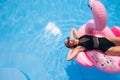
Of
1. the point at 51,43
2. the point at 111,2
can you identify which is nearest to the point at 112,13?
the point at 111,2

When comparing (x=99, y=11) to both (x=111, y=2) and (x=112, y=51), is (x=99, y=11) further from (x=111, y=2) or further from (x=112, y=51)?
(x=111, y=2)

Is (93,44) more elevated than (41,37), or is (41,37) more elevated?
(41,37)

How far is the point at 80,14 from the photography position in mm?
2891

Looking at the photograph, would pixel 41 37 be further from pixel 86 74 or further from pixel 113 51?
pixel 113 51

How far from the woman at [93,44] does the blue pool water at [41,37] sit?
36cm

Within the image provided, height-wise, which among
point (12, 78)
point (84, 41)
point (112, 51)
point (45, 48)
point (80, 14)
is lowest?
point (112, 51)

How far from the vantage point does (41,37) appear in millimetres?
2701

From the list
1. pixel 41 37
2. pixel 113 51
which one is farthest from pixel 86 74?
pixel 41 37

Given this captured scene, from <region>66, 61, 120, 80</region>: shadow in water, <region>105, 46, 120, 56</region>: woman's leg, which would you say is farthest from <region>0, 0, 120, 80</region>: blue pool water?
<region>105, 46, 120, 56</region>: woman's leg

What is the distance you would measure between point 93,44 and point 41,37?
73cm

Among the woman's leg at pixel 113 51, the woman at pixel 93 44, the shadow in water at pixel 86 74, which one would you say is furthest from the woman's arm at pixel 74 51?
the shadow in water at pixel 86 74

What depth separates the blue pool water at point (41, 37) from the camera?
2.45m

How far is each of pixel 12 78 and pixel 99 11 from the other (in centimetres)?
110

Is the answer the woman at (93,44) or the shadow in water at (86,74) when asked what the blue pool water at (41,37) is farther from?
the woman at (93,44)
